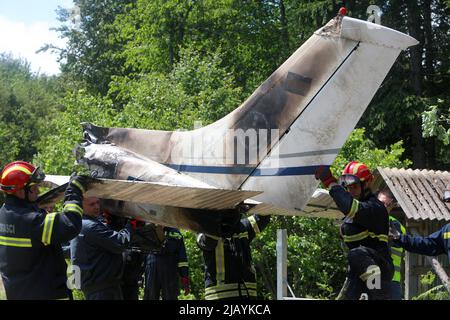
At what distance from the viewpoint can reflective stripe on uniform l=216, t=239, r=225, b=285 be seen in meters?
7.00

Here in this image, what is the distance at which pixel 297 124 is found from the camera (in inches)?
267

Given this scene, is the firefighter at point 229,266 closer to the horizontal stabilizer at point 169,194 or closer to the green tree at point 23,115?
the horizontal stabilizer at point 169,194

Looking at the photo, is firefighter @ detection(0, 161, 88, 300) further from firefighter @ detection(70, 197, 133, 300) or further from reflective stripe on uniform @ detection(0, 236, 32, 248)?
firefighter @ detection(70, 197, 133, 300)

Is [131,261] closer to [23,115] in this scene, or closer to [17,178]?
[17,178]

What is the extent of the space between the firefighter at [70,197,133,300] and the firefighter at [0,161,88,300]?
4.66 ft

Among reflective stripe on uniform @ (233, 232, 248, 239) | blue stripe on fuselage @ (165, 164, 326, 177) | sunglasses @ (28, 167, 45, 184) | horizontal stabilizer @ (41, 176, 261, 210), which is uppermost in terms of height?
blue stripe on fuselage @ (165, 164, 326, 177)

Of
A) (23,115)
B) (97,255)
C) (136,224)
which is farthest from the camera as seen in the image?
(23,115)

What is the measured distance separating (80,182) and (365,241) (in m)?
3.08

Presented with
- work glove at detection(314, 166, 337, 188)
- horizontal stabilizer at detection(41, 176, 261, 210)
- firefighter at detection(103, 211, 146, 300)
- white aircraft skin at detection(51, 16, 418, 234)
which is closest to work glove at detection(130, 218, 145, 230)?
firefighter at detection(103, 211, 146, 300)

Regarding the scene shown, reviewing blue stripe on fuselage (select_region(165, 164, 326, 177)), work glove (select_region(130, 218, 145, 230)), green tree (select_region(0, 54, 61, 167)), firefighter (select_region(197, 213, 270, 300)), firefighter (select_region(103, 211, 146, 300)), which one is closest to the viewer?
blue stripe on fuselage (select_region(165, 164, 326, 177))

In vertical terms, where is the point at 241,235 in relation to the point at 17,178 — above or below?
below

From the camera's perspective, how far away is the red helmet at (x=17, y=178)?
6.16 m

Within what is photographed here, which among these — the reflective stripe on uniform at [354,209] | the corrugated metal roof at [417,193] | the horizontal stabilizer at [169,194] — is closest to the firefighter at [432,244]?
the reflective stripe on uniform at [354,209]

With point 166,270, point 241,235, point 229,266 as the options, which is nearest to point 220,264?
point 229,266
